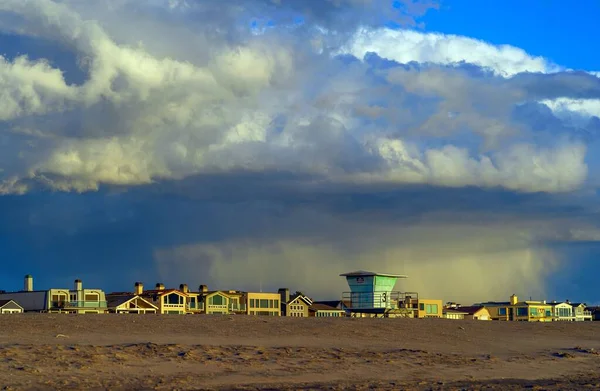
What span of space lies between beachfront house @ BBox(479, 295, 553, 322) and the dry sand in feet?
261

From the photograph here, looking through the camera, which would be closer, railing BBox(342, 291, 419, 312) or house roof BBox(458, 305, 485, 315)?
railing BBox(342, 291, 419, 312)

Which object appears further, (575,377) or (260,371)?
(575,377)

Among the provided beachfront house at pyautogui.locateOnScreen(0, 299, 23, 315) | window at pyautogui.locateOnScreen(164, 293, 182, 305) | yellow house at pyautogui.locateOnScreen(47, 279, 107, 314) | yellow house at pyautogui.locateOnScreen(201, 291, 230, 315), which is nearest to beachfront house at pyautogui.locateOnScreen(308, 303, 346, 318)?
yellow house at pyautogui.locateOnScreen(201, 291, 230, 315)

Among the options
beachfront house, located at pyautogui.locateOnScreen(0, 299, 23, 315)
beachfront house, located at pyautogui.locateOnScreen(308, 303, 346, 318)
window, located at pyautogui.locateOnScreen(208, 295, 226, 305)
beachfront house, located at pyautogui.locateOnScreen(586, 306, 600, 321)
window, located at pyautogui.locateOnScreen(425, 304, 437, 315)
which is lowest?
beachfront house, located at pyautogui.locateOnScreen(586, 306, 600, 321)

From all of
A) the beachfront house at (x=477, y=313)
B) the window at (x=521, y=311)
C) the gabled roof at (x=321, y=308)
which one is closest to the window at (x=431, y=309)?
the beachfront house at (x=477, y=313)

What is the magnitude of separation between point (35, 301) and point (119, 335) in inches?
2153

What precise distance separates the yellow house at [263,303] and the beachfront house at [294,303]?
263 cm

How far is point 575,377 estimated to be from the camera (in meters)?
40.4

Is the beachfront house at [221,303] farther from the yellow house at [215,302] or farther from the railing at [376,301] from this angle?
the railing at [376,301]

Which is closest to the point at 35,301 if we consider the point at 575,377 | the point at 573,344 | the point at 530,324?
the point at 530,324

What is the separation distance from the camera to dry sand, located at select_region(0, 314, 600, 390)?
33.1 metres

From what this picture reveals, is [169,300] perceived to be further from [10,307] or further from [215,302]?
[10,307]

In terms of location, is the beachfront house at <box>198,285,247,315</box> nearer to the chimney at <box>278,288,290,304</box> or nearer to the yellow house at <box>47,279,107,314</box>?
the chimney at <box>278,288,290,304</box>

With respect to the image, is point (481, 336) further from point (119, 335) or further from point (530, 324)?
point (119, 335)
